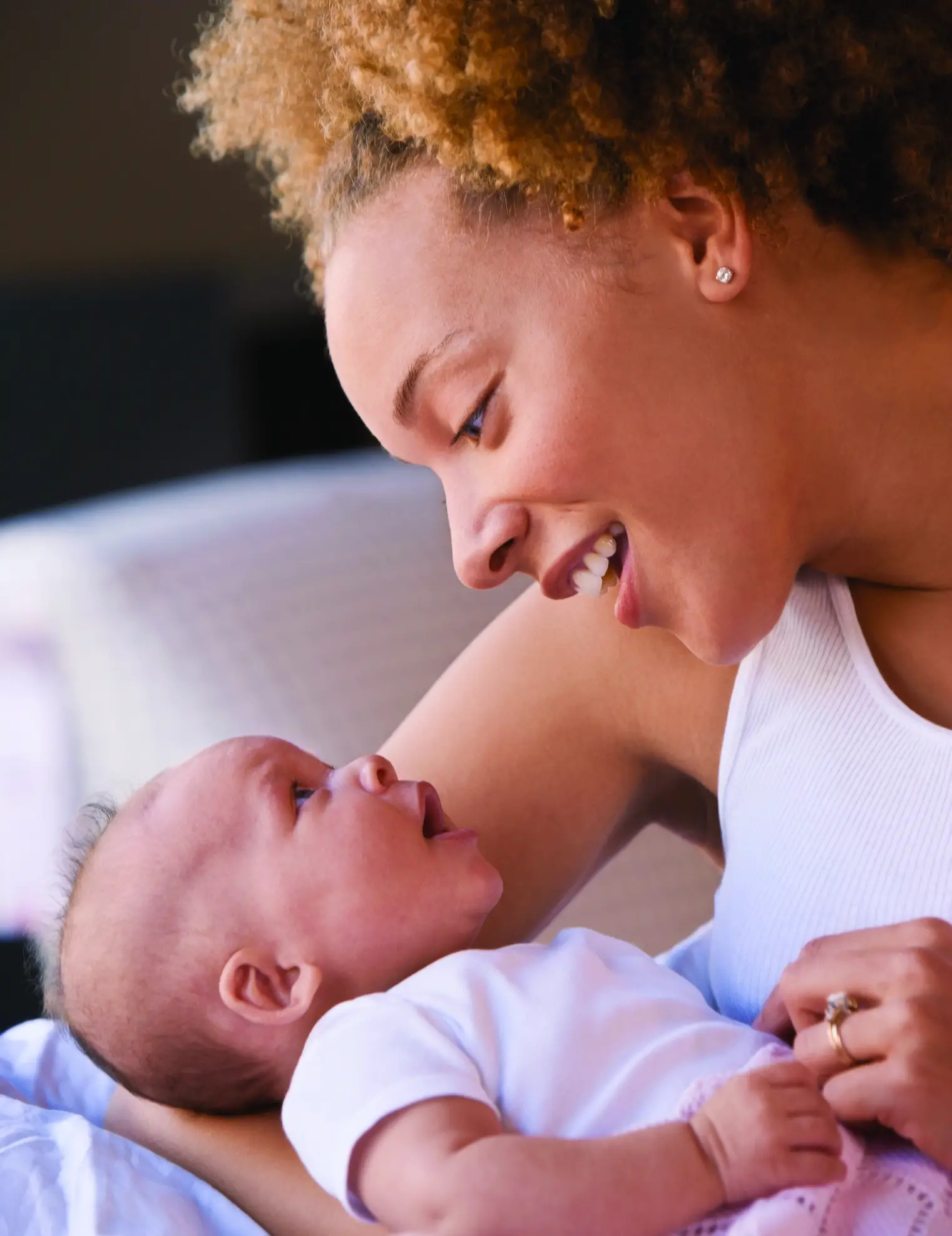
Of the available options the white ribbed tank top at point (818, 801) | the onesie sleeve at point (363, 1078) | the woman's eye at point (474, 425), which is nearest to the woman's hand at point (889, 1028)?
the white ribbed tank top at point (818, 801)

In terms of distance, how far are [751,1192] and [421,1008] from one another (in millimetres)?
268

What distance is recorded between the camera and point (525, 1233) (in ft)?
2.92

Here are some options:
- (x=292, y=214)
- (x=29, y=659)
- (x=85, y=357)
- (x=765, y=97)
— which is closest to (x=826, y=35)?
(x=765, y=97)

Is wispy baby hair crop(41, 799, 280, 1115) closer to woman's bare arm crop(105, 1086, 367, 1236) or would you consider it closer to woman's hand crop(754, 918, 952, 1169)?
woman's bare arm crop(105, 1086, 367, 1236)

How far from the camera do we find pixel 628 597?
1.17 meters

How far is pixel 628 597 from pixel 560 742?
0.88 feet

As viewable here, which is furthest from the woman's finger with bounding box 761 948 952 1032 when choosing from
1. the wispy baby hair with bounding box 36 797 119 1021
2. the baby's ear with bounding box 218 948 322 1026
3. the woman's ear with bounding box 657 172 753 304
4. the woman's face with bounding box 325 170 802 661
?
the wispy baby hair with bounding box 36 797 119 1021

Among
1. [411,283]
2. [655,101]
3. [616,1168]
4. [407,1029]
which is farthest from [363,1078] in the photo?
[655,101]

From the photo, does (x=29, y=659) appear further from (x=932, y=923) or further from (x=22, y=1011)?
(x=932, y=923)

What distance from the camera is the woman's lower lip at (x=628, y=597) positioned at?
1154mm

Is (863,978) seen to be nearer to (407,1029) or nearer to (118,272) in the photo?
(407,1029)

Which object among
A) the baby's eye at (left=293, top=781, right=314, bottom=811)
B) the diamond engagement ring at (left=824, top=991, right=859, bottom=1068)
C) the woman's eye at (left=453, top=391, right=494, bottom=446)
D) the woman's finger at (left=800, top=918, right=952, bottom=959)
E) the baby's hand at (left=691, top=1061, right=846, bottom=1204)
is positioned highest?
the woman's eye at (left=453, top=391, right=494, bottom=446)

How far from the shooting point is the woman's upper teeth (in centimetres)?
115

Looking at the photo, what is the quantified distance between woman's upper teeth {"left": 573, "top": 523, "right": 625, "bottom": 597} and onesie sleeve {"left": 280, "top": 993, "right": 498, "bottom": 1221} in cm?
35
